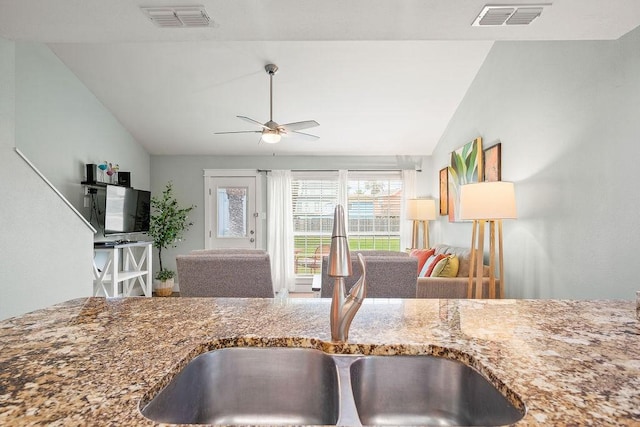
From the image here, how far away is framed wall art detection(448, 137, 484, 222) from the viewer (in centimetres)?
389

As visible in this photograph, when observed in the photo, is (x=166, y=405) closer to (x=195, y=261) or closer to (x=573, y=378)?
(x=573, y=378)

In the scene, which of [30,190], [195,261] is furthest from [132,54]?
[195,261]

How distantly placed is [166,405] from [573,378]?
2.52ft

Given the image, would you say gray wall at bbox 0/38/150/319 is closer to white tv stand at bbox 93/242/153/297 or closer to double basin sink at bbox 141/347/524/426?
white tv stand at bbox 93/242/153/297

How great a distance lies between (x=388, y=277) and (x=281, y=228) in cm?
373

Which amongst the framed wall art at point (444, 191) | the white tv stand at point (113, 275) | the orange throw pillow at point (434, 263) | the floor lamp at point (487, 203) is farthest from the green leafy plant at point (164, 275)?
the floor lamp at point (487, 203)

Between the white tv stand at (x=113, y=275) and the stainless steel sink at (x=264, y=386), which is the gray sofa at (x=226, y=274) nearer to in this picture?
the stainless steel sink at (x=264, y=386)

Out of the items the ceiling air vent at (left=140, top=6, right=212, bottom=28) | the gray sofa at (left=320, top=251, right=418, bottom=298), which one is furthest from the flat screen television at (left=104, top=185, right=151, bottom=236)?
the gray sofa at (left=320, top=251, right=418, bottom=298)

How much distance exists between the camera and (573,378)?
2.24 ft

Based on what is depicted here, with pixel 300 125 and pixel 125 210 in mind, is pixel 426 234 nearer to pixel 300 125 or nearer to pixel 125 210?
pixel 300 125

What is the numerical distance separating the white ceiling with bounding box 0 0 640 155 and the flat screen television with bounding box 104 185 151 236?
102 cm

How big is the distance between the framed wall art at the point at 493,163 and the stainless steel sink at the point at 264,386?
3.14 m

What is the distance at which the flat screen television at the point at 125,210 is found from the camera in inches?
179

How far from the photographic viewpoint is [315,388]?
2.94ft
